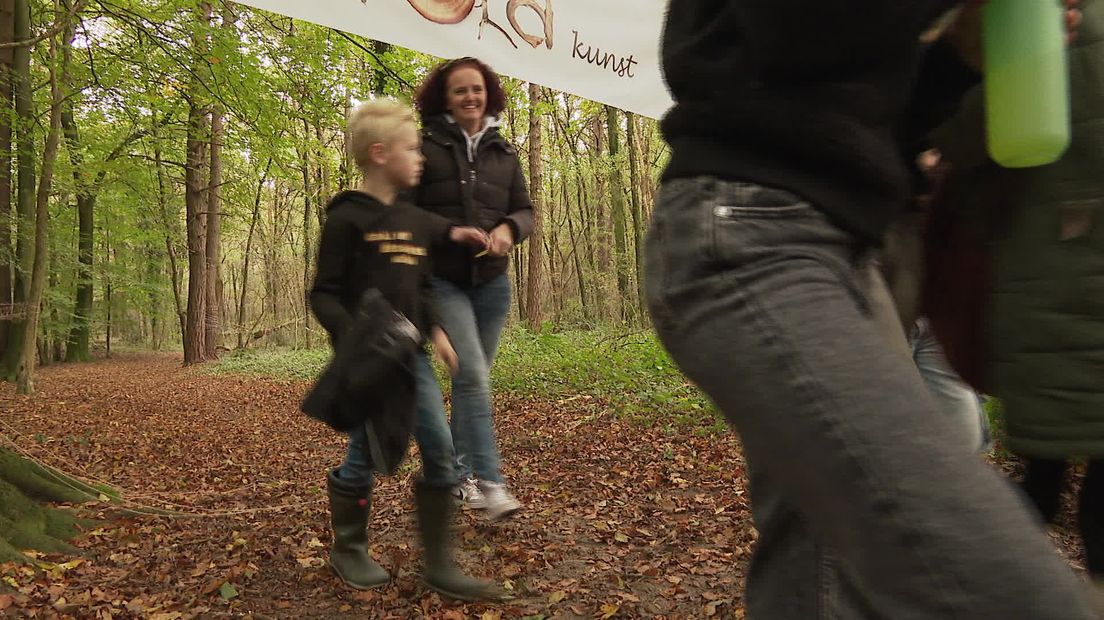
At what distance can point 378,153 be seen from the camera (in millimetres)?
2756

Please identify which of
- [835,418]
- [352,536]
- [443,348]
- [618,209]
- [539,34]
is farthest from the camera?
[618,209]

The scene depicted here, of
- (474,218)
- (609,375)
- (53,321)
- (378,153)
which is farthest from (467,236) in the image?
(53,321)

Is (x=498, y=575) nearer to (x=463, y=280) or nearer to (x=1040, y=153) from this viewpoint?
(x=463, y=280)

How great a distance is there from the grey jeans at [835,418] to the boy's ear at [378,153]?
188cm

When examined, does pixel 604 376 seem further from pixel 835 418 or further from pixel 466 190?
pixel 835 418

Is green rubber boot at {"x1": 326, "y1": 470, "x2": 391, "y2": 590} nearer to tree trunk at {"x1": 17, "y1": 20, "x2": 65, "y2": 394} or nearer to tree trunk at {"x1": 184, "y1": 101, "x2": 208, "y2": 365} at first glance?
tree trunk at {"x1": 17, "y1": 20, "x2": 65, "y2": 394}

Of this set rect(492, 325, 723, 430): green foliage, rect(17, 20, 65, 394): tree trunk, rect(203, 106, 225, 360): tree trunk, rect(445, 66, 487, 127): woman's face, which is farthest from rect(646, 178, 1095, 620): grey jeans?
rect(203, 106, 225, 360): tree trunk

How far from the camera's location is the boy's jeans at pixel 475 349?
3168 mm

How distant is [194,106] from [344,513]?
7800 millimetres

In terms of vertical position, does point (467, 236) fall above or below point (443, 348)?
above

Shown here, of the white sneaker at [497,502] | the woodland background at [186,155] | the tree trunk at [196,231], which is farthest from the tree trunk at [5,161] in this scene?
the white sneaker at [497,502]

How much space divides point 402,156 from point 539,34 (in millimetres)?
2025

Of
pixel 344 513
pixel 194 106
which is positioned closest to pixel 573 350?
pixel 194 106

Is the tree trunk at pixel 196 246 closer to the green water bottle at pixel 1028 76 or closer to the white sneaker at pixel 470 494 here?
the white sneaker at pixel 470 494
